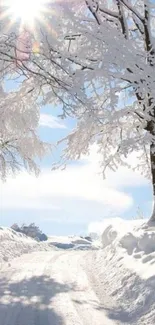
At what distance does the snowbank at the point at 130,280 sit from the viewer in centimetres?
823

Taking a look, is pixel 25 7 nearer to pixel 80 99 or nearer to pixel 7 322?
pixel 80 99

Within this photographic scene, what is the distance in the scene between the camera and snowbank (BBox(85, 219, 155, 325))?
8.23 meters

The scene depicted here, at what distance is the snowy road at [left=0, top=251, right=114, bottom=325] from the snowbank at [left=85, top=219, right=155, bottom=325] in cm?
37

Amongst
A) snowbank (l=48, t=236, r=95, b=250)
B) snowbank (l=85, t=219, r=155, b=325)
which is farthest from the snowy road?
snowbank (l=48, t=236, r=95, b=250)

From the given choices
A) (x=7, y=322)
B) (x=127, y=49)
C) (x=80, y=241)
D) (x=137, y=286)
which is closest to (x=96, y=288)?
(x=137, y=286)

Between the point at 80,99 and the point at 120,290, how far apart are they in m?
5.40

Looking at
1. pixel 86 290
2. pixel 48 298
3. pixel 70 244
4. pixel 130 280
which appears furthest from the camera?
pixel 70 244

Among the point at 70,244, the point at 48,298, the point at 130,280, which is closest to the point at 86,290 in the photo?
the point at 130,280

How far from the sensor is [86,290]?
415 inches

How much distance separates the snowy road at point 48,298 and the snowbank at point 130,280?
37 centimetres

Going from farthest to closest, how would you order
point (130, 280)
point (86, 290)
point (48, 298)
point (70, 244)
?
point (70, 244), point (86, 290), point (130, 280), point (48, 298)

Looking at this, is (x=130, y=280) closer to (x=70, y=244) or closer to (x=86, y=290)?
(x=86, y=290)

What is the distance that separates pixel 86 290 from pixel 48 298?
4.75 ft

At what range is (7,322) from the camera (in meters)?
7.39
